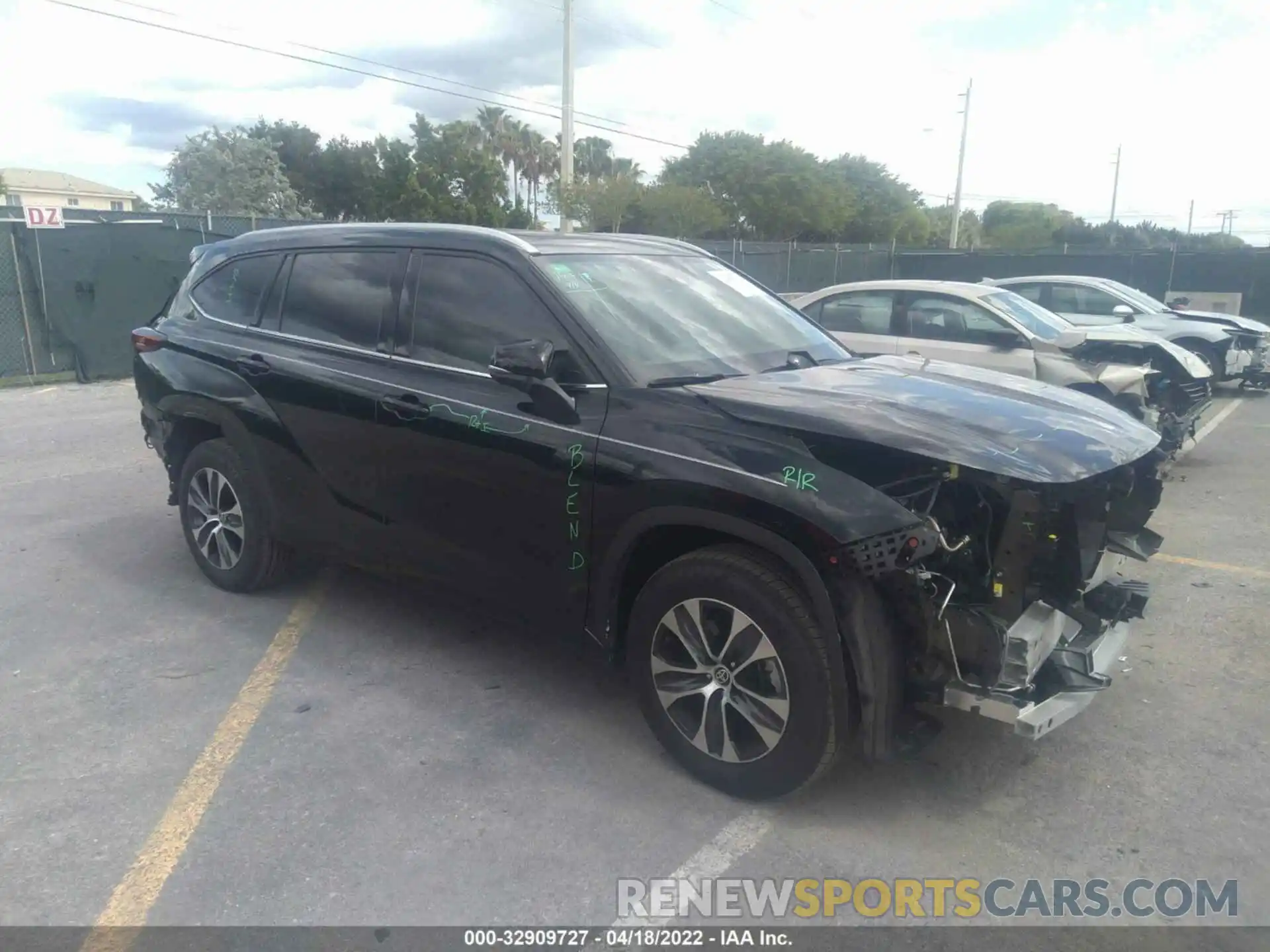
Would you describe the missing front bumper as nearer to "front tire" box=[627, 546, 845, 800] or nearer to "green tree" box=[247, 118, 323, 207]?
"front tire" box=[627, 546, 845, 800]

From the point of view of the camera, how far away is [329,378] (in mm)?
4555

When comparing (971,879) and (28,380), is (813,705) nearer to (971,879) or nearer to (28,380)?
(971,879)

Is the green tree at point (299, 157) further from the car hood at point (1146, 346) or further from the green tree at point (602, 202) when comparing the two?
the car hood at point (1146, 346)

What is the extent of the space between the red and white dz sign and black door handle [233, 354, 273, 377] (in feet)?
34.0

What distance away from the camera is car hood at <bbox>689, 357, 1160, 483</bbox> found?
10.3 ft

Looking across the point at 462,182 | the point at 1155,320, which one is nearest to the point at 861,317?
the point at 1155,320

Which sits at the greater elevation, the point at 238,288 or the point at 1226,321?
the point at 238,288

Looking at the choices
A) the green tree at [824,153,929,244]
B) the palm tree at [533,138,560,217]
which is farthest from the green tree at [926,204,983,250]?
the palm tree at [533,138,560,217]

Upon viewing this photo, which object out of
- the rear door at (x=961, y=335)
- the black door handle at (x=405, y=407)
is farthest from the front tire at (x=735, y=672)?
the rear door at (x=961, y=335)

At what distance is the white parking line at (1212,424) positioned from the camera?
8.68 metres

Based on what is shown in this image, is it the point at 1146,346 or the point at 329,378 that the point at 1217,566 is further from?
the point at 329,378

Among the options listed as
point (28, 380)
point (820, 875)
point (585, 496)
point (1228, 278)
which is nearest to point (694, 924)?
point (820, 875)

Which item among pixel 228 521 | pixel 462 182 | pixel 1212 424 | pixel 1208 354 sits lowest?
pixel 1212 424

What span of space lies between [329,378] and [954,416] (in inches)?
109
